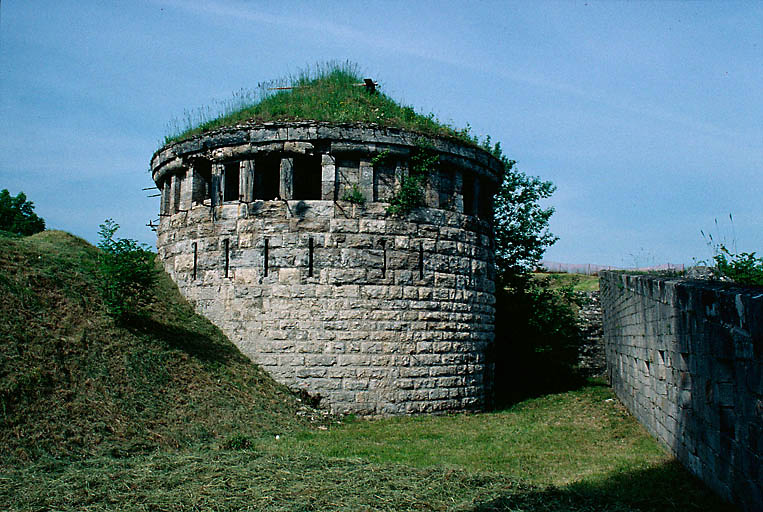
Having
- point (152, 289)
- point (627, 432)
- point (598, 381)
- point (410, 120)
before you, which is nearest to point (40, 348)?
point (152, 289)

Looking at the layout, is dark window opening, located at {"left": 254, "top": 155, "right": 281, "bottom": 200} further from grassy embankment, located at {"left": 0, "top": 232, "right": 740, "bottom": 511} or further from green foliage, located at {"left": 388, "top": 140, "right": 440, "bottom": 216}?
grassy embankment, located at {"left": 0, "top": 232, "right": 740, "bottom": 511}

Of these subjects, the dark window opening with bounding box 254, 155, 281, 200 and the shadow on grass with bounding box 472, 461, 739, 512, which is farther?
the dark window opening with bounding box 254, 155, 281, 200

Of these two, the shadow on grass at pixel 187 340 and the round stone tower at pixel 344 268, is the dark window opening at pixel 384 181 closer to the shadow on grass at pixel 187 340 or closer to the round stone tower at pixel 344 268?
the round stone tower at pixel 344 268

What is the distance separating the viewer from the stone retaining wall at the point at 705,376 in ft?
→ 18.5

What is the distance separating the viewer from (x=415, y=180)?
12.7 m

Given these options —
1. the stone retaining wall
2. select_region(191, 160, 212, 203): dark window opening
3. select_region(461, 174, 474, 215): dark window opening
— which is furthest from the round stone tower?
the stone retaining wall

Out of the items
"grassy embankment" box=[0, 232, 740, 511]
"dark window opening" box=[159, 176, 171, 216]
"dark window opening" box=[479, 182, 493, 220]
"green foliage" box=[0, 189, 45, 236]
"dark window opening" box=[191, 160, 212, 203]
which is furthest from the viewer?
"green foliage" box=[0, 189, 45, 236]

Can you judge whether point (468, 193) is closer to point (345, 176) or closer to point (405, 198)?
point (405, 198)

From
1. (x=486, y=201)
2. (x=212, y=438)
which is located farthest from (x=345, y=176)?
(x=212, y=438)

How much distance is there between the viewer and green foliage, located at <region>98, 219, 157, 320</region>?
11.2 metres

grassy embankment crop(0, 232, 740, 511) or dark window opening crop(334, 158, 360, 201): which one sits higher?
dark window opening crop(334, 158, 360, 201)

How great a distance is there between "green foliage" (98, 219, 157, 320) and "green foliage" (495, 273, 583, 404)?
31.7 feet

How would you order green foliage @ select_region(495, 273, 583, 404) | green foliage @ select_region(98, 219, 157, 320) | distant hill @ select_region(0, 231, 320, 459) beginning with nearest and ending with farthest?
1. distant hill @ select_region(0, 231, 320, 459)
2. green foliage @ select_region(98, 219, 157, 320)
3. green foliage @ select_region(495, 273, 583, 404)

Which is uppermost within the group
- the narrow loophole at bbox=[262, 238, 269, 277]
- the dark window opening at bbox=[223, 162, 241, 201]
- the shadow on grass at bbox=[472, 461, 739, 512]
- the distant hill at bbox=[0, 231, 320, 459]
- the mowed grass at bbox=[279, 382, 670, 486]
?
the dark window opening at bbox=[223, 162, 241, 201]
